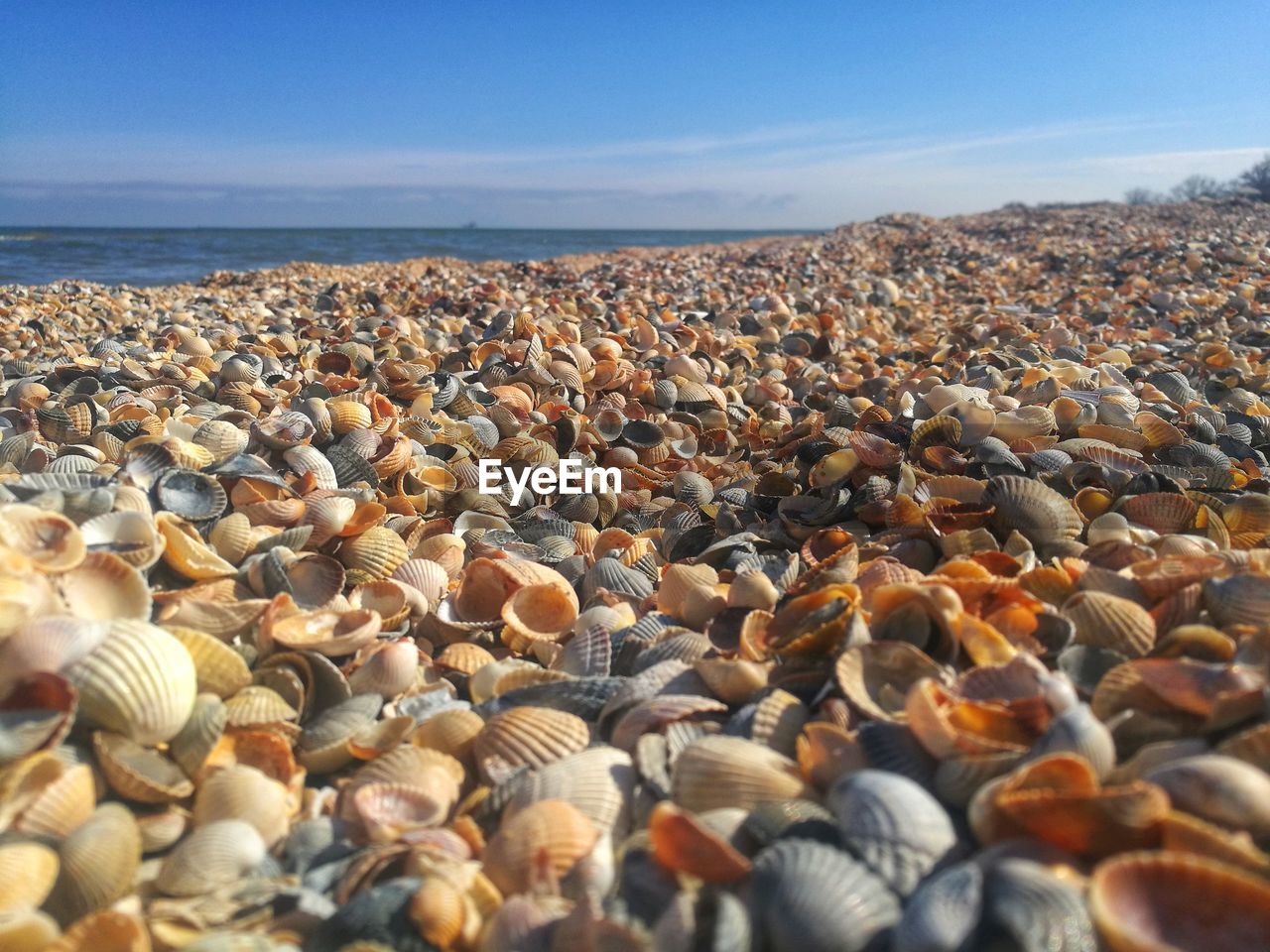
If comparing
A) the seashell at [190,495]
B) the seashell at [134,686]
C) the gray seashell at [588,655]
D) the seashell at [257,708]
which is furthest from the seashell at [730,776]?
the seashell at [190,495]

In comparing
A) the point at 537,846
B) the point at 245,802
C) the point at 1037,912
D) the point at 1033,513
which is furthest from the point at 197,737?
the point at 1033,513

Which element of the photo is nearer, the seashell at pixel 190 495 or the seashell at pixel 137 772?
the seashell at pixel 137 772

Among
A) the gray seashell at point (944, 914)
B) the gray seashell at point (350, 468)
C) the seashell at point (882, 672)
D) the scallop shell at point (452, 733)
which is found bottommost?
the scallop shell at point (452, 733)

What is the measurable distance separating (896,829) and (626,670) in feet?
3.77

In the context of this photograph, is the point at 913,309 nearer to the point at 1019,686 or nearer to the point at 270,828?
the point at 1019,686

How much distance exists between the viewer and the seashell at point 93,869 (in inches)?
61.2

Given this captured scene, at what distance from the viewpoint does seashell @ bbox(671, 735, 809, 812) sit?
172 cm

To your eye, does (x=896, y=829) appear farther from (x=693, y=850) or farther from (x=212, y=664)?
(x=212, y=664)

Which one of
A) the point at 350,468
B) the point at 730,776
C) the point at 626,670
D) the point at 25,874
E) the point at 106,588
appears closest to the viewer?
the point at 25,874

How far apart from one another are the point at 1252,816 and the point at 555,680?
1559mm

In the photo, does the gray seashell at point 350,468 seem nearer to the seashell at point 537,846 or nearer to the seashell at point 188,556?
the seashell at point 188,556

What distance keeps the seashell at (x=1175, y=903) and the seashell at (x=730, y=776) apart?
0.60m

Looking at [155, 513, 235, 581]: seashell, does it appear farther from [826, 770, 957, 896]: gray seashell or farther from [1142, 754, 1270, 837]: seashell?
[1142, 754, 1270, 837]: seashell

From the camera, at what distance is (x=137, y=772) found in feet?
5.98
